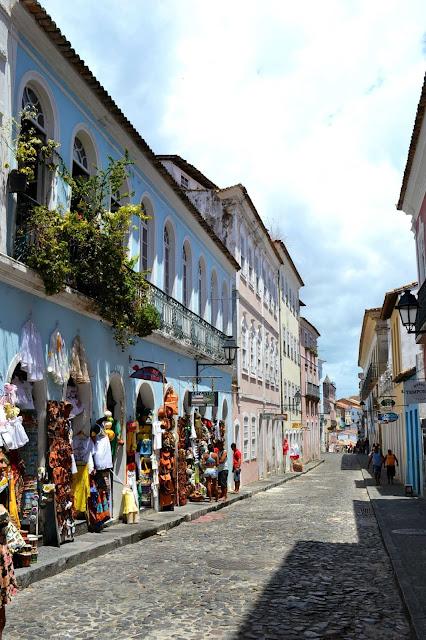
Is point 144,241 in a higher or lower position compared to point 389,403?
higher

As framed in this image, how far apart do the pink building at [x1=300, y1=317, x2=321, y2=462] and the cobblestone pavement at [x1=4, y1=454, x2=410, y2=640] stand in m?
36.9

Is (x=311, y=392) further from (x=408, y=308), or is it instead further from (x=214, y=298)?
(x=408, y=308)

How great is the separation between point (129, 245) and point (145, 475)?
5.04 m

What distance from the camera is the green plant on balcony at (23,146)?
9578mm

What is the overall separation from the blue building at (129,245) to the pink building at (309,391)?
3017cm

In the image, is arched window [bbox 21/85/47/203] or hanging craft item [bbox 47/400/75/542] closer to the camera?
hanging craft item [bbox 47/400/75/542]

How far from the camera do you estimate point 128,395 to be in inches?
567

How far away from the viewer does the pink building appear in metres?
50.5

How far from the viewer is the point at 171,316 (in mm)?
17297

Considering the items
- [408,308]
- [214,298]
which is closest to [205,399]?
[408,308]

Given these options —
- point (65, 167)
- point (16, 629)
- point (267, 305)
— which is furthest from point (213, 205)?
point (16, 629)

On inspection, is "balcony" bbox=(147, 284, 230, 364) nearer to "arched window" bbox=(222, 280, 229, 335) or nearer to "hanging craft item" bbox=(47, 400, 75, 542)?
"arched window" bbox=(222, 280, 229, 335)

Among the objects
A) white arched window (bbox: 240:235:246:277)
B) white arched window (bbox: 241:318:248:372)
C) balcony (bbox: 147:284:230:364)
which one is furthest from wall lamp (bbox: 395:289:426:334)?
white arched window (bbox: 240:235:246:277)

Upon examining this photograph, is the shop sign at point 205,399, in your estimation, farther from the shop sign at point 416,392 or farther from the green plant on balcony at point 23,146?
the green plant on balcony at point 23,146
